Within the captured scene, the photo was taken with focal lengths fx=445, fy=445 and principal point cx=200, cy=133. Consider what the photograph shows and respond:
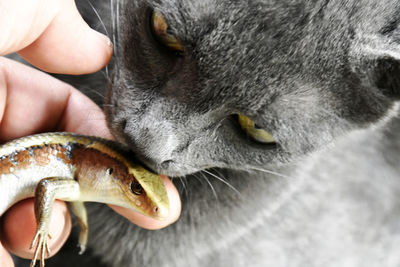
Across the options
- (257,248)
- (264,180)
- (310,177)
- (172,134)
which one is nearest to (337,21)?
(172,134)

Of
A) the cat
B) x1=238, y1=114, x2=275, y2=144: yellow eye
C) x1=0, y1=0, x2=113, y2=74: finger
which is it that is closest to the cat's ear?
the cat

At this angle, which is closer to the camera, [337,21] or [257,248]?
[337,21]

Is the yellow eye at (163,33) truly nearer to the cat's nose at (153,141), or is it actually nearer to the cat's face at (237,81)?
the cat's face at (237,81)

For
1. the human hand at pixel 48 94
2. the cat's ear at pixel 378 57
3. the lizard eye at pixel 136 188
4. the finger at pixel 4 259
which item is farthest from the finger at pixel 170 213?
the cat's ear at pixel 378 57

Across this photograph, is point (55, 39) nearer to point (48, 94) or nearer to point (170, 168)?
point (48, 94)

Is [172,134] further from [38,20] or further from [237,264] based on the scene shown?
[237,264]

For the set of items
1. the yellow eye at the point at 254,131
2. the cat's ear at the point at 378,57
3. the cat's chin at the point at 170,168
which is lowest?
the cat's chin at the point at 170,168
